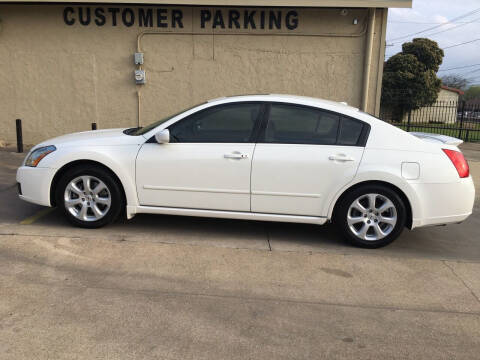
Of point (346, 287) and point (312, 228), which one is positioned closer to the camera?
point (346, 287)

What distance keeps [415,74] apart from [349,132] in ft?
105

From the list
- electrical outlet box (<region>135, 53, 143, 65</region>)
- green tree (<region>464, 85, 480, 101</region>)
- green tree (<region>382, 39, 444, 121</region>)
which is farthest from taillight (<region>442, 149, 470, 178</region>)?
green tree (<region>464, 85, 480, 101</region>)

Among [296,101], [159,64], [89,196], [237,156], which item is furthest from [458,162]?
[159,64]

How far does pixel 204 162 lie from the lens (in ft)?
15.5

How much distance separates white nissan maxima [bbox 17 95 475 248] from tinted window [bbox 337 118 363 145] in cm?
1

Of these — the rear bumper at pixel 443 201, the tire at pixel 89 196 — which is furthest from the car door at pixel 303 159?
the tire at pixel 89 196

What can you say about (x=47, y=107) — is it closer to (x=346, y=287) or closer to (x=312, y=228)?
(x=312, y=228)

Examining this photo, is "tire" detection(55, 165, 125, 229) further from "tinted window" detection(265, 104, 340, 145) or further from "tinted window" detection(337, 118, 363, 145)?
"tinted window" detection(337, 118, 363, 145)

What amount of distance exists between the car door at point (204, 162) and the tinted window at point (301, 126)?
191mm

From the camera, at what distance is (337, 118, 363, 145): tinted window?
4.71 m

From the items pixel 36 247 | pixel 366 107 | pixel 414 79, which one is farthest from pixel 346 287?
pixel 414 79

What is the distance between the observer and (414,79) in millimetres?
33188

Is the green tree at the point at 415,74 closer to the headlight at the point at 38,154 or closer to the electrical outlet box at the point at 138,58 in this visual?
the electrical outlet box at the point at 138,58

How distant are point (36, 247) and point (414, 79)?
33458mm
